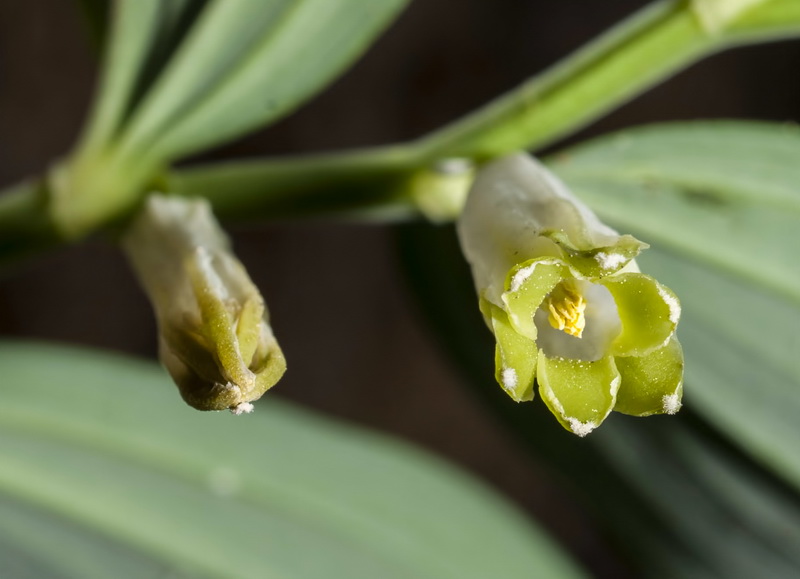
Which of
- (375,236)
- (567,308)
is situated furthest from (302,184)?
(375,236)

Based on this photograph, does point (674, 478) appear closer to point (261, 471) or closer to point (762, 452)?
point (762, 452)

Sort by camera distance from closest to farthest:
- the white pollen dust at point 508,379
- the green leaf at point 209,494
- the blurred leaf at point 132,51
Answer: the white pollen dust at point 508,379 → the blurred leaf at point 132,51 → the green leaf at point 209,494

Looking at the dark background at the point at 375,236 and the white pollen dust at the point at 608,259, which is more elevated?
the white pollen dust at the point at 608,259

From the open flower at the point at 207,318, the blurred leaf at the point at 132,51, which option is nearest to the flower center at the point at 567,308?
the open flower at the point at 207,318

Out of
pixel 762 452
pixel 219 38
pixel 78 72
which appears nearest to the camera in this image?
pixel 219 38

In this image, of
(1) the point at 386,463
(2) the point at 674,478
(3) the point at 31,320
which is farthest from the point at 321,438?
(3) the point at 31,320

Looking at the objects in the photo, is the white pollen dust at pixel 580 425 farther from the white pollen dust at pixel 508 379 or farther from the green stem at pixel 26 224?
the green stem at pixel 26 224

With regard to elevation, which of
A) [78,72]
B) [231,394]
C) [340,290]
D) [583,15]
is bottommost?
[340,290]

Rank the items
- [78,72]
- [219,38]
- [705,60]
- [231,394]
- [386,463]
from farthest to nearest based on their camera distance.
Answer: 1. [705,60]
2. [78,72]
3. [386,463]
4. [219,38]
5. [231,394]
